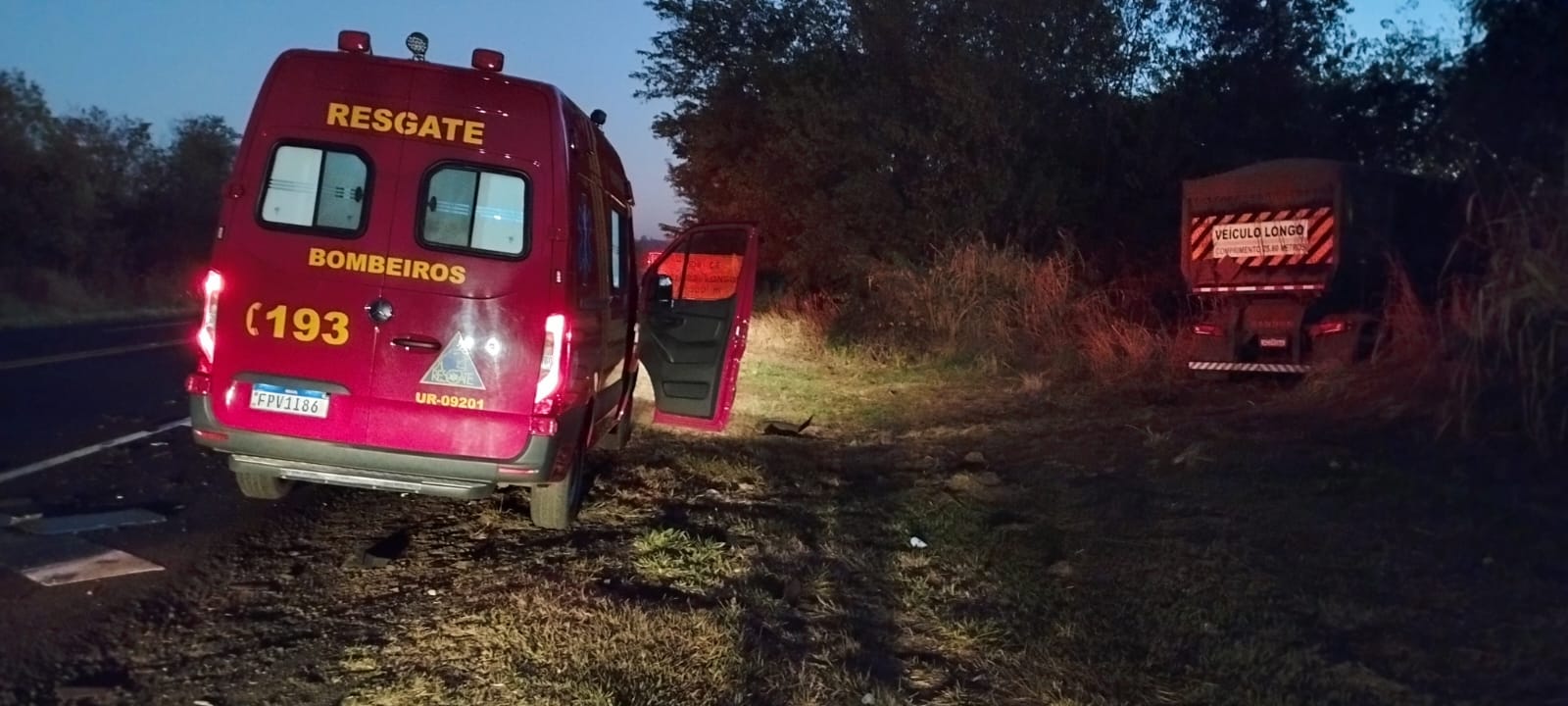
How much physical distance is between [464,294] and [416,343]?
312mm

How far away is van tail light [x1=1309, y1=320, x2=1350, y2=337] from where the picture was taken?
43.2 feet

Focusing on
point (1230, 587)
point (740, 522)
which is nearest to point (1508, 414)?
point (1230, 587)

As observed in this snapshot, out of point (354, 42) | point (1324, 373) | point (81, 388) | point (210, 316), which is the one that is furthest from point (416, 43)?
point (1324, 373)

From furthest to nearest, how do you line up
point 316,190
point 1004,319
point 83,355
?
point 1004,319, point 83,355, point 316,190

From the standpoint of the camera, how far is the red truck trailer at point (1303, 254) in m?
13.5

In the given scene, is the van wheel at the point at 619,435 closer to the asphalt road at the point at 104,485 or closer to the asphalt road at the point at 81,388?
the asphalt road at the point at 104,485

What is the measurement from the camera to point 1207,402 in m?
13.0

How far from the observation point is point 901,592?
616cm

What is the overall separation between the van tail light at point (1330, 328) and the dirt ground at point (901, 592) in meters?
3.88

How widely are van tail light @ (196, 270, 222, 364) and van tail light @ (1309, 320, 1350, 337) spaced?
36.6ft

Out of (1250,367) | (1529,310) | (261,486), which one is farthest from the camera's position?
(1250,367)

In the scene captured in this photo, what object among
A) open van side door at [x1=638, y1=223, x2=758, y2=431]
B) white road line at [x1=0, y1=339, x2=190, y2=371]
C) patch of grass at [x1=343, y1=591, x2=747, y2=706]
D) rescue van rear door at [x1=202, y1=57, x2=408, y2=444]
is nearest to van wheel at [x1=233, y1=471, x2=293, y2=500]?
rescue van rear door at [x1=202, y1=57, x2=408, y2=444]

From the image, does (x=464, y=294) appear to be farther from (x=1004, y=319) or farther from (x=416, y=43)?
Result: (x=1004, y=319)

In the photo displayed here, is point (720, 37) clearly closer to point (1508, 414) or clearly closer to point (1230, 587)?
point (1508, 414)
